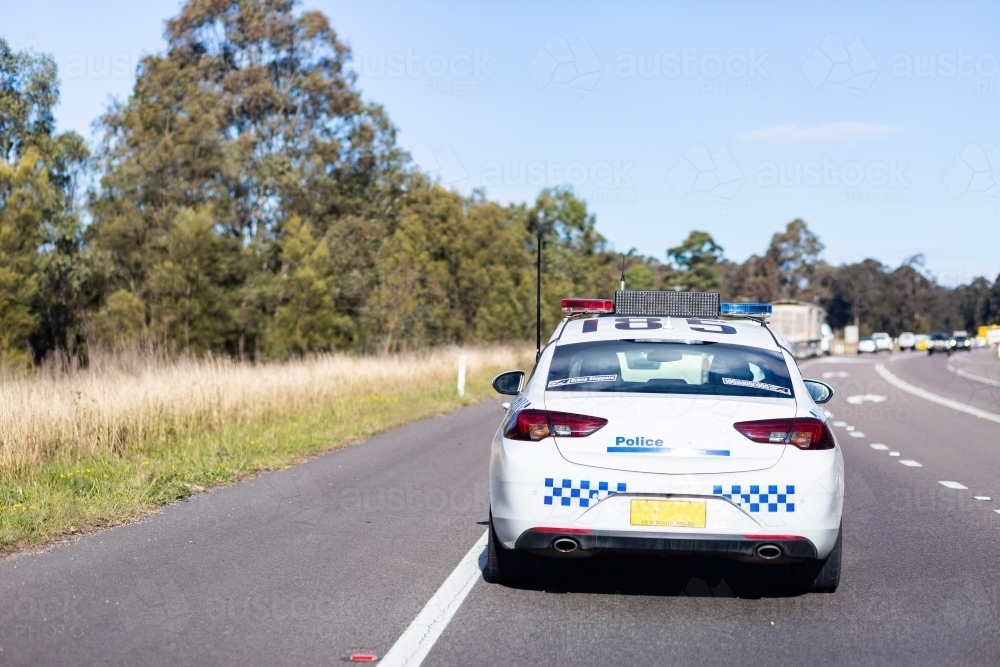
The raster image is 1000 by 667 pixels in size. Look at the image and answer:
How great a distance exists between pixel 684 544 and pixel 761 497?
17.8 inches

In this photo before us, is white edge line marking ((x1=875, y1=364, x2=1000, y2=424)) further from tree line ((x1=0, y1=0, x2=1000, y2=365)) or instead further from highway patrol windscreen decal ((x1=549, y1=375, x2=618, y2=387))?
highway patrol windscreen decal ((x1=549, y1=375, x2=618, y2=387))

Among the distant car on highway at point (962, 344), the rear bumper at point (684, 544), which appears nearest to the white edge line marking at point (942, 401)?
the rear bumper at point (684, 544)

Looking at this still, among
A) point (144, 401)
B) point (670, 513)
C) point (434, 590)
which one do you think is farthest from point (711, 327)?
point (144, 401)

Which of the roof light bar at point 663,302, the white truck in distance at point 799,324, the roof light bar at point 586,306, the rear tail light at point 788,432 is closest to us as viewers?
the rear tail light at point 788,432

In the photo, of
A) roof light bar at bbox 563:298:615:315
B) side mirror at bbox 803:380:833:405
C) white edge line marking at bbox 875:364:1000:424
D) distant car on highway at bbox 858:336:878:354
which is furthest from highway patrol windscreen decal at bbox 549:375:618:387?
distant car on highway at bbox 858:336:878:354

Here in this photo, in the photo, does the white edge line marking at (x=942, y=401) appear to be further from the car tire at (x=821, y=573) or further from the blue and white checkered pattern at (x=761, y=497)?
the blue and white checkered pattern at (x=761, y=497)

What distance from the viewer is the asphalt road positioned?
5320 mm

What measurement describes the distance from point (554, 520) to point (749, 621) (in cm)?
112

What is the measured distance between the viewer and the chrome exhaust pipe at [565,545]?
597 centimetres

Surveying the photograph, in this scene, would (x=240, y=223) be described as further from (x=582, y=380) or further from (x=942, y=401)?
(x=582, y=380)

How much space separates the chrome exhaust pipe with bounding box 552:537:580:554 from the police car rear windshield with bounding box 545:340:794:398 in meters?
0.85

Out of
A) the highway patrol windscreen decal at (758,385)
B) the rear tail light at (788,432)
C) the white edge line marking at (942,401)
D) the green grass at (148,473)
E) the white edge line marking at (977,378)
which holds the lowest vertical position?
the white edge line marking at (977,378)

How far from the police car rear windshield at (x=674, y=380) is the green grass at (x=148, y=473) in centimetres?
386

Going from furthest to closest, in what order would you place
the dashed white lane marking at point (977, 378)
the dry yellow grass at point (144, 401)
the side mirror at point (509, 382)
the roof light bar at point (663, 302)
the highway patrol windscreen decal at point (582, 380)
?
the dashed white lane marking at point (977, 378)
the dry yellow grass at point (144, 401)
the roof light bar at point (663, 302)
the side mirror at point (509, 382)
the highway patrol windscreen decal at point (582, 380)
